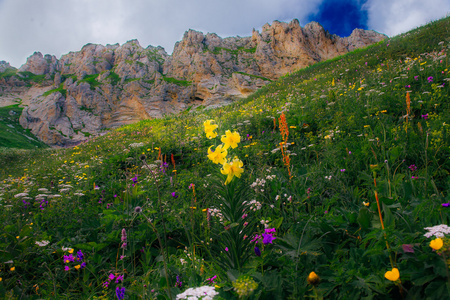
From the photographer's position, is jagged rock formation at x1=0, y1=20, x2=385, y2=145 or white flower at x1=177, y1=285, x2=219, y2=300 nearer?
white flower at x1=177, y1=285, x2=219, y2=300

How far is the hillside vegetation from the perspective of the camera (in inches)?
42.4

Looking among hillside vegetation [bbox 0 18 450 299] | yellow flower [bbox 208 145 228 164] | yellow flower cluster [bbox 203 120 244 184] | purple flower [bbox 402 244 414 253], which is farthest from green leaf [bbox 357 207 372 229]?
yellow flower [bbox 208 145 228 164]

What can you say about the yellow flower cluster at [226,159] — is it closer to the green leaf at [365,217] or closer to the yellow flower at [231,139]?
the yellow flower at [231,139]

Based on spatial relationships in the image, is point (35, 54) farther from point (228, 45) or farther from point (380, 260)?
point (380, 260)

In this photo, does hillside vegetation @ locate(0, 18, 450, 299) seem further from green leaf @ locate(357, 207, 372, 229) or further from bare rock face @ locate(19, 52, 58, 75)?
bare rock face @ locate(19, 52, 58, 75)

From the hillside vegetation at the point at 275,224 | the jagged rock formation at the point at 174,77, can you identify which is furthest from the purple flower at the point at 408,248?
the jagged rock formation at the point at 174,77

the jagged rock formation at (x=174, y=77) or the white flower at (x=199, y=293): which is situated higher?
the jagged rock formation at (x=174, y=77)

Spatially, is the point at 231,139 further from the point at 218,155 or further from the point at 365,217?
the point at 365,217

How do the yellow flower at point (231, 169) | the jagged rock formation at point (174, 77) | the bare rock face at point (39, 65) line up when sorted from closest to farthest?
the yellow flower at point (231, 169), the jagged rock formation at point (174, 77), the bare rock face at point (39, 65)

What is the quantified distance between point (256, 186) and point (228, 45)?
60.4m

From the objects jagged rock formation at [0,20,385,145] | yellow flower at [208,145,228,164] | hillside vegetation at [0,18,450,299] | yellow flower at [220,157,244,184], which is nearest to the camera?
hillside vegetation at [0,18,450,299]

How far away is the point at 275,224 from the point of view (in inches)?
66.5

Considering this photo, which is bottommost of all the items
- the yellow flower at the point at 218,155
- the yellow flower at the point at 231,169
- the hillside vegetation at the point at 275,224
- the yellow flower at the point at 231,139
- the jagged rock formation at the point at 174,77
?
the hillside vegetation at the point at 275,224

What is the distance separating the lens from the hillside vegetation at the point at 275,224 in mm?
1076
